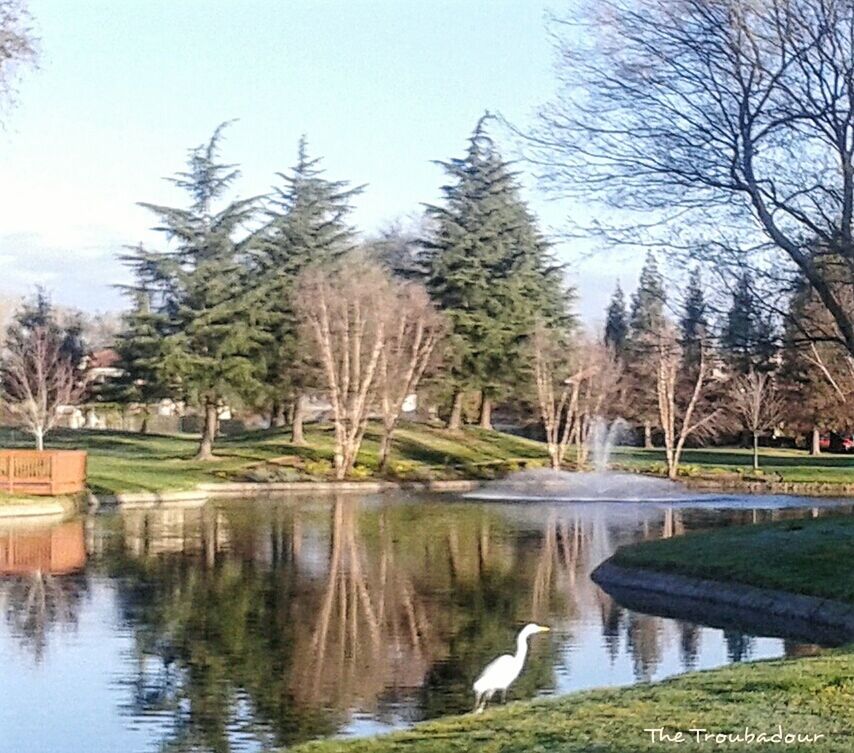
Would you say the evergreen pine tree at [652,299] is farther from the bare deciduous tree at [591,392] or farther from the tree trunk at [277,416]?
the tree trunk at [277,416]

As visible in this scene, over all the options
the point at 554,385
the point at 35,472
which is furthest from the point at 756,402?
the point at 35,472

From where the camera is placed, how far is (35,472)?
112ft

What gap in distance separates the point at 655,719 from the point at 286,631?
8.58m

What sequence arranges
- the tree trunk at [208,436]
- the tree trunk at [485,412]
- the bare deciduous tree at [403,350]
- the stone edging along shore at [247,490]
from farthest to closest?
the tree trunk at [485,412]
the tree trunk at [208,436]
the bare deciduous tree at [403,350]
the stone edging along shore at [247,490]

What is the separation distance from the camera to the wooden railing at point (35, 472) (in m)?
33.7

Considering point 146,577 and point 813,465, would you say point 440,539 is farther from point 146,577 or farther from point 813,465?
point 813,465

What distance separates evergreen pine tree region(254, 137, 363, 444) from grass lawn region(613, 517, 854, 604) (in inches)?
1287

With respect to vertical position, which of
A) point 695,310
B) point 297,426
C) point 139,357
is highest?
point 139,357

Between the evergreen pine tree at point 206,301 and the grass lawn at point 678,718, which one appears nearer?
the grass lawn at point 678,718

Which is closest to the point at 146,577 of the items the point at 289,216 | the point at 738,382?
the point at 289,216

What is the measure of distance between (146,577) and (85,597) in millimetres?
2417

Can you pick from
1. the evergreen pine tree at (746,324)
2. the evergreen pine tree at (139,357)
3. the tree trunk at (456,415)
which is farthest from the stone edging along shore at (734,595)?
the tree trunk at (456,415)

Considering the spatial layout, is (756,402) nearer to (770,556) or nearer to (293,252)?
(293,252)

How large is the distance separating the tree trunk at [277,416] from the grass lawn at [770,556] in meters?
36.2
